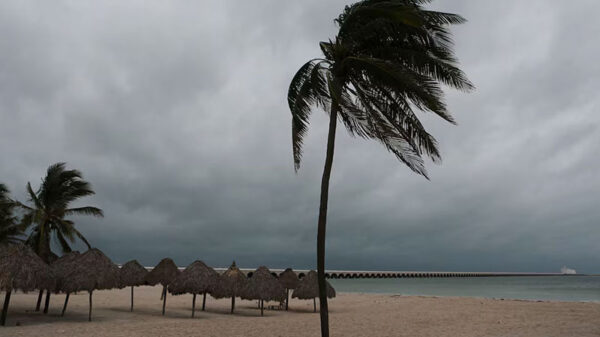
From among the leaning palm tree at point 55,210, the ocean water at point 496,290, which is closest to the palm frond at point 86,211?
the leaning palm tree at point 55,210

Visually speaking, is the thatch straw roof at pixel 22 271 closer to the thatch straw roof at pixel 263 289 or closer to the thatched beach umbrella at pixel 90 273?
the thatched beach umbrella at pixel 90 273

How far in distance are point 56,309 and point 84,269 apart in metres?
5.19

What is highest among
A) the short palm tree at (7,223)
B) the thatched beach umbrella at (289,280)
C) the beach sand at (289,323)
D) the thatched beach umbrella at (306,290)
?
the short palm tree at (7,223)

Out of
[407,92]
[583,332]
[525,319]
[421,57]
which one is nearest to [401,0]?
[421,57]

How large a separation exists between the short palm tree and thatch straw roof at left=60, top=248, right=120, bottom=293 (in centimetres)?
531

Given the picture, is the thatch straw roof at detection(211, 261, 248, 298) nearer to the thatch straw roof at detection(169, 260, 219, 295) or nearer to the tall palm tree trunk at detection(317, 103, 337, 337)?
the thatch straw roof at detection(169, 260, 219, 295)

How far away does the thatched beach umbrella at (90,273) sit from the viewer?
49.0ft

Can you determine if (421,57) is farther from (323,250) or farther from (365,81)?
(323,250)

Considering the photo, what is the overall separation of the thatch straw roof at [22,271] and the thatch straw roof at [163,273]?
6331 millimetres

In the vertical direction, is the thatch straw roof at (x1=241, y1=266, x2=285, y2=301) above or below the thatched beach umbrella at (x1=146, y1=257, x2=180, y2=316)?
below

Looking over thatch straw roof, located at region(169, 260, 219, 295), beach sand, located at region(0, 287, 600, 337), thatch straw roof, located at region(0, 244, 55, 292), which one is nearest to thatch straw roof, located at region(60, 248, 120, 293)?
thatch straw roof, located at region(0, 244, 55, 292)

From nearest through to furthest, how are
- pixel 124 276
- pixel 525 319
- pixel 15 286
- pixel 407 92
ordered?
pixel 407 92 < pixel 15 286 < pixel 525 319 < pixel 124 276

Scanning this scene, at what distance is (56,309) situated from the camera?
19.0 meters

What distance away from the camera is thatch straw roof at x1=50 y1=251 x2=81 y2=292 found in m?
15.0
